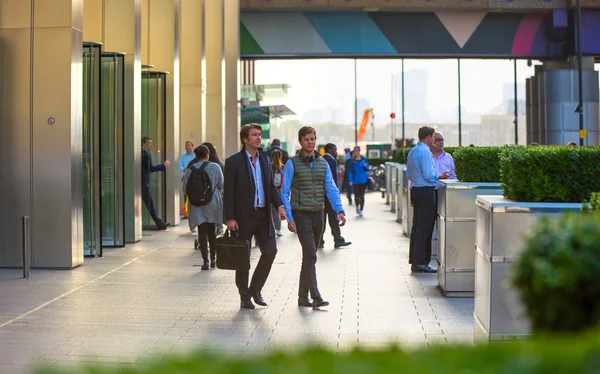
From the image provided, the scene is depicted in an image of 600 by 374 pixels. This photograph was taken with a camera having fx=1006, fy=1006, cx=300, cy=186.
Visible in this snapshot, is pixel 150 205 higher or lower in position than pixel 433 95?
lower

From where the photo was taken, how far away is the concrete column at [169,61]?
20859 millimetres

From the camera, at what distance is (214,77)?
2905 cm

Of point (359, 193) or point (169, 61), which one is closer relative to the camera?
point (169, 61)

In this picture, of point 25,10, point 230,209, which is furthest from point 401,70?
point 230,209

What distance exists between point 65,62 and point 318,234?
15.2ft

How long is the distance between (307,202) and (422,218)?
3200 millimetres

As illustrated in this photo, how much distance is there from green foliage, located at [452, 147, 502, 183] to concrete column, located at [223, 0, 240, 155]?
65.6 ft

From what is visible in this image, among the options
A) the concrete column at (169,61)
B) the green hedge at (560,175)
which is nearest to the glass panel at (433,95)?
the concrete column at (169,61)

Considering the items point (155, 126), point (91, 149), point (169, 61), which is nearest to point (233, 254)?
point (91, 149)

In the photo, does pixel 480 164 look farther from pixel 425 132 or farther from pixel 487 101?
pixel 487 101

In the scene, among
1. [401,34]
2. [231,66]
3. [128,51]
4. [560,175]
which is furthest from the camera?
[401,34]

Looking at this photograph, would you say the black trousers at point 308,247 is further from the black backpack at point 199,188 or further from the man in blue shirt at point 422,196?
the black backpack at point 199,188

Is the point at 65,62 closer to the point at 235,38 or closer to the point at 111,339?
the point at 111,339

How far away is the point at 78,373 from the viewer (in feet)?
7.49
